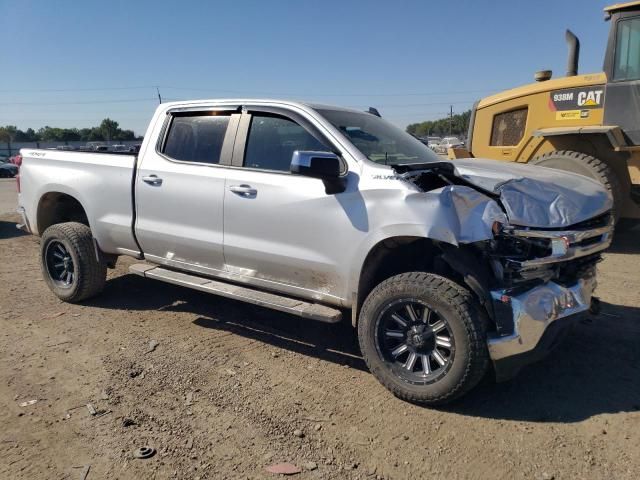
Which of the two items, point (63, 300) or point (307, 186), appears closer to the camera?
point (307, 186)

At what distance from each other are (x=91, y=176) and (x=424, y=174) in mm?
3415

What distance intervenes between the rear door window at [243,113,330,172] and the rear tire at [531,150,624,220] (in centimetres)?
440

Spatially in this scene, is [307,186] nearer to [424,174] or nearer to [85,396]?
[424,174]

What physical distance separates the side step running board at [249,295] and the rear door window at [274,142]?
104 cm

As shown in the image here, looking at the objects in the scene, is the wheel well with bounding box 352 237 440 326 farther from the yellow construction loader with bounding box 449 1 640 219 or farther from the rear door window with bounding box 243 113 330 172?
the yellow construction loader with bounding box 449 1 640 219

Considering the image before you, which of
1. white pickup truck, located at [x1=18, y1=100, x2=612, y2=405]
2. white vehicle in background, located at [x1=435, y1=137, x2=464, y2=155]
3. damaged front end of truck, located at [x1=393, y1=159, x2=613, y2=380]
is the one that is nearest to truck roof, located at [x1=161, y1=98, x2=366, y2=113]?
white pickup truck, located at [x1=18, y1=100, x2=612, y2=405]

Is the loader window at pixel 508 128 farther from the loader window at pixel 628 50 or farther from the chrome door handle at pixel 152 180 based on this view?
the chrome door handle at pixel 152 180

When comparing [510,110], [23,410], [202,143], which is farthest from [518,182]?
[510,110]

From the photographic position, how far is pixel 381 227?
3.52m

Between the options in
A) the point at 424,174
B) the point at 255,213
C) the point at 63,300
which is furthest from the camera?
the point at 63,300

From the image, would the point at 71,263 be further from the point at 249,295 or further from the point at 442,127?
the point at 442,127

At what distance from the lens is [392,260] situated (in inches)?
151

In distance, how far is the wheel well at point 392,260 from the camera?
3637 mm

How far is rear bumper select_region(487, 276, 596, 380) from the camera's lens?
10.3 ft
